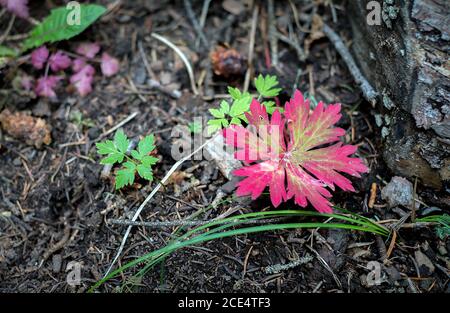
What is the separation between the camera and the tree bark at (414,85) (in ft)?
6.35

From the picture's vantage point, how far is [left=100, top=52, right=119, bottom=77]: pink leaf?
2902mm

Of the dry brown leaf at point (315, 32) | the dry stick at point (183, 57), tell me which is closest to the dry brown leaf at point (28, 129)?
the dry stick at point (183, 57)

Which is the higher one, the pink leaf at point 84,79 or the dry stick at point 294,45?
the dry stick at point 294,45

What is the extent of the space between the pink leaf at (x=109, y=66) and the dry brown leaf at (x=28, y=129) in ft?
1.91

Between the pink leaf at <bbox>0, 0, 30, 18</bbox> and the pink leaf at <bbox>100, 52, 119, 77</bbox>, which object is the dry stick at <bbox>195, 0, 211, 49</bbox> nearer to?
the pink leaf at <bbox>100, 52, 119, 77</bbox>

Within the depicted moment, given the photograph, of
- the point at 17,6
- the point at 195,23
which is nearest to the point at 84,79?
the point at 17,6

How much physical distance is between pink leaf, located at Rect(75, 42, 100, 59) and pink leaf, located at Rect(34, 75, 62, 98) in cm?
27

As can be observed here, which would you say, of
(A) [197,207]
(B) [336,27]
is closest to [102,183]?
(A) [197,207]

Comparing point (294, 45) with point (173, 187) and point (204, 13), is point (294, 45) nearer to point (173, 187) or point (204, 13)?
point (204, 13)

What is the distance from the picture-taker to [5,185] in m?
2.53

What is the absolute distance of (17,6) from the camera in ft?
9.26

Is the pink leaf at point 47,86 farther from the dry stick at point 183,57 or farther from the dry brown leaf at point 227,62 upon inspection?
Answer: the dry brown leaf at point 227,62

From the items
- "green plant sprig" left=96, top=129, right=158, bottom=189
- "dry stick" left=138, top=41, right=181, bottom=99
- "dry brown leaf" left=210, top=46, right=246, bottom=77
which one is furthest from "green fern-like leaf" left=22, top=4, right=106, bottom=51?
"green plant sprig" left=96, top=129, right=158, bottom=189

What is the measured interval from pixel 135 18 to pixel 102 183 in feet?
4.84
